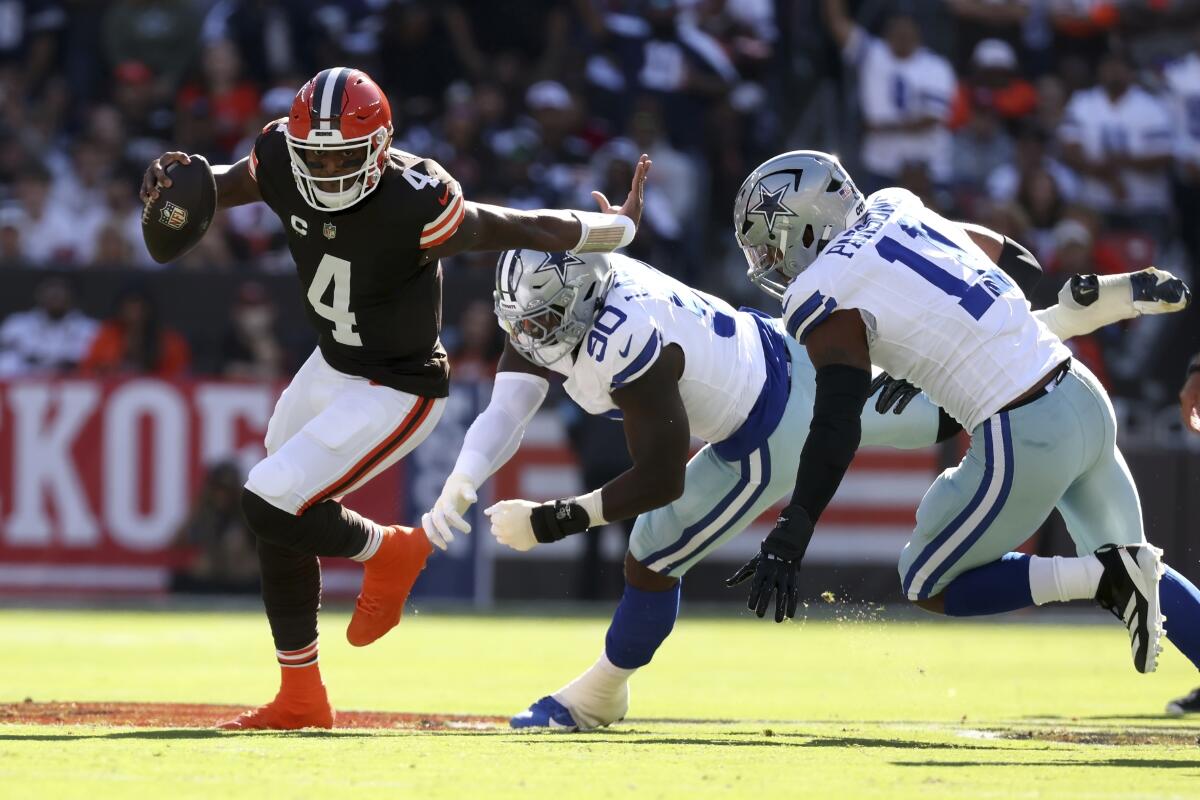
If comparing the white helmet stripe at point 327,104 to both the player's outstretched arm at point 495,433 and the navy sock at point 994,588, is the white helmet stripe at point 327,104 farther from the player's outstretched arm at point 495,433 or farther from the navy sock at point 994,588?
the navy sock at point 994,588

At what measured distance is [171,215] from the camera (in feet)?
19.0

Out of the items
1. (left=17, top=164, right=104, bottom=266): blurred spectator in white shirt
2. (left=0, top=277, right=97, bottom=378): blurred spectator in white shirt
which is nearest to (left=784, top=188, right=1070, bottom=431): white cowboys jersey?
(left=0, top=277, right=97, bottom=378): blurred spectator in white shirt

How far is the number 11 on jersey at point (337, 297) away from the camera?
591 centimetres

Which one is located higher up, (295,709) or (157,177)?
(157,177)

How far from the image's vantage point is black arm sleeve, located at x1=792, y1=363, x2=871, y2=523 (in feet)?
17.0

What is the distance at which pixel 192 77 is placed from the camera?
48.4 feet

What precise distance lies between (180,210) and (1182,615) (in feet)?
11.1

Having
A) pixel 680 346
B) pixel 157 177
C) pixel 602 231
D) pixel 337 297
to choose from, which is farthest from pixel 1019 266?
pixel 157 177

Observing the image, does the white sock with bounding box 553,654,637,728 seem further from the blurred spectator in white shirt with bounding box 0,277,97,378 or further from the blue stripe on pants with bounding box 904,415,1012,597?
the blurred spectator in white shirt with bounding box 0,277,97,378

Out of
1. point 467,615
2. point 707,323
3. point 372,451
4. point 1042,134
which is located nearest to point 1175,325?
point 1042,134

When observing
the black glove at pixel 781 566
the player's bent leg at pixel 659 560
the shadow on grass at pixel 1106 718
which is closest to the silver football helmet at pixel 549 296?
the player's bent leg at pixel 659 560

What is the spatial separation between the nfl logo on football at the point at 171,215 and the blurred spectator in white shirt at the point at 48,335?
7.07m

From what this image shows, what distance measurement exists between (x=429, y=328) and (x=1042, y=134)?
29.4 feet

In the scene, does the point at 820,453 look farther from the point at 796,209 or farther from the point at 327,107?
the point at 327,107
